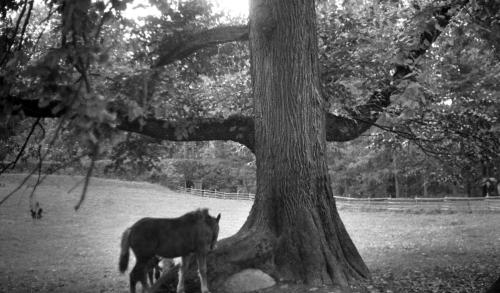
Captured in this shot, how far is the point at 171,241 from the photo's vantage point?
757cm

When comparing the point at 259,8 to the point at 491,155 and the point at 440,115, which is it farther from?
the point at 491,155

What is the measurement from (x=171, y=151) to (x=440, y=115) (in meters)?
8.39

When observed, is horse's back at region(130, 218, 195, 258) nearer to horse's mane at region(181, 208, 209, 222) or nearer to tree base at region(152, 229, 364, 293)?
horse's mane at region(181, 208, 209, 222)

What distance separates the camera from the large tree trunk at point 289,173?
8.02 m

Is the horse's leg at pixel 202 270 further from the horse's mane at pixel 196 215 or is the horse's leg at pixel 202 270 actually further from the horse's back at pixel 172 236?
the horse's mane at pixel 196 215

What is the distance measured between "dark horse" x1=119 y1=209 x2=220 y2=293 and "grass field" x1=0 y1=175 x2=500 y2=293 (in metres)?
1.91

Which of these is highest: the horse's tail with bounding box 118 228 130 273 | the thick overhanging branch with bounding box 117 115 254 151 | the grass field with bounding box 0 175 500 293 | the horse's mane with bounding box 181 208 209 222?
the thick overhanging branch with bounding box 117 115 254 151

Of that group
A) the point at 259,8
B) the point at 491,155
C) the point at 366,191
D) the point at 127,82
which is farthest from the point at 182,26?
the point at 366,191

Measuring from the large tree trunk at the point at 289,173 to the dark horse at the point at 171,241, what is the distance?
0.52m

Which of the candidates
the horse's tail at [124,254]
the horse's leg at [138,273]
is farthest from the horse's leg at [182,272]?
the horse's tail at [124,254]

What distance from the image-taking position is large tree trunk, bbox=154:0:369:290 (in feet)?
26.3

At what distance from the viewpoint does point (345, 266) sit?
821 centimetres

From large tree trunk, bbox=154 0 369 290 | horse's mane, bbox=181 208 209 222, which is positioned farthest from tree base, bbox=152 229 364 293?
horse's mane, bbox=181 208 209 222

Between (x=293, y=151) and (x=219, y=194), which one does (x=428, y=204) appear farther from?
(x=219, y=194)
